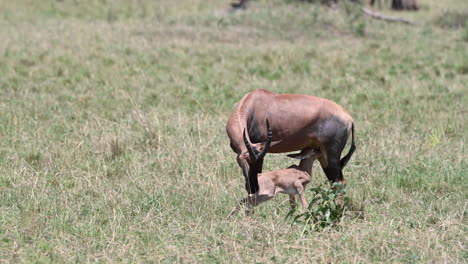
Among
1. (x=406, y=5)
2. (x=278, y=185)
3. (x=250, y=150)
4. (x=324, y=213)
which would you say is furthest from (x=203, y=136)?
(x=406, y=5)

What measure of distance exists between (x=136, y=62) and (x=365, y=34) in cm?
735

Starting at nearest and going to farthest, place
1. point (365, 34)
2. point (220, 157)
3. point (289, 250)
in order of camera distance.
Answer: point (289, 250) < point (220, 157) < point (365, 34)

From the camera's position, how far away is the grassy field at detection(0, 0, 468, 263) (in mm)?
5441

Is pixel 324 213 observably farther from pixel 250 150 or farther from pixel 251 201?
pixel 250 150

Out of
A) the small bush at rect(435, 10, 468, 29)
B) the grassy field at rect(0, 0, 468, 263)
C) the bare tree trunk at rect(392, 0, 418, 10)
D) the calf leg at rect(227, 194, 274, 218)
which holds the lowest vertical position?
the bare tree trunk at rect(392, 0, 418, 10)

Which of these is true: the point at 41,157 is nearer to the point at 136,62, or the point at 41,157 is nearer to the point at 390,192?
the point at 390,192

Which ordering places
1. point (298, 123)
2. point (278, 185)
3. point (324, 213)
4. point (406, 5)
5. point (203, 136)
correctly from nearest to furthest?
point (324, 213) → point (278, 185) → point (298, 123) → point (203, 136) → point (406, 5)

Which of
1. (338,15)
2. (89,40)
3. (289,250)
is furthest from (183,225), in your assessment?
(338,15)

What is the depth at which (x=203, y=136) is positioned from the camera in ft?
30.0

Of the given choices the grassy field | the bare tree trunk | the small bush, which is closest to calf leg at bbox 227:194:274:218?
the grassy field

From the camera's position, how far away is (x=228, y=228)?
5656 millimetres

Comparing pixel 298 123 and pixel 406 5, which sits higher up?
pixel 298 123

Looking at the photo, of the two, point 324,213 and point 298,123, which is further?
point 298,123

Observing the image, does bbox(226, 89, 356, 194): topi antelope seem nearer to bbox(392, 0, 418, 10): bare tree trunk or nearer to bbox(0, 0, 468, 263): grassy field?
bbox(0, 0, 468, 263): grassy field
